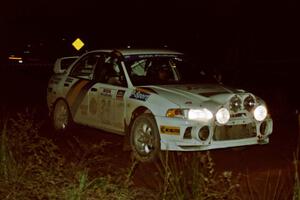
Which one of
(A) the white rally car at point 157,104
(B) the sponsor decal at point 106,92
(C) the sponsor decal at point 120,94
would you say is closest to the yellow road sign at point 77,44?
(A) the white rally car at point 157,104

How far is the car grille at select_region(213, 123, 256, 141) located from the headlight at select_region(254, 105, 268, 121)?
0.11 meters

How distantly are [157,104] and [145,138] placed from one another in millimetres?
490

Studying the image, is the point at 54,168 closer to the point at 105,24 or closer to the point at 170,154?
→ the point at 170,154

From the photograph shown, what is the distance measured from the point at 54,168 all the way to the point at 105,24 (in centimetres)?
4090

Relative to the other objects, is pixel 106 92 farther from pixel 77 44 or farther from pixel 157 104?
pixel 77 44

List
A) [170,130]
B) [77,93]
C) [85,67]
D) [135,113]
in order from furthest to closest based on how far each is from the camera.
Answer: [85,67] < [77,93] < [135,113] < [170,130]

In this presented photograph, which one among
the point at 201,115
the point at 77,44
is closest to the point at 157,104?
the point at 201,115

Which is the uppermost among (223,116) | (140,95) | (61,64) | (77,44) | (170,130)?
(77,44)

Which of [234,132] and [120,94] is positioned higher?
[120,94]

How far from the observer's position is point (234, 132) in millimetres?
8547

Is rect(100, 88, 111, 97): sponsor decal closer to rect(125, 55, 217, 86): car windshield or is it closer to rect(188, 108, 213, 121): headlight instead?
rect(125, 55, 217, 86): car windshield

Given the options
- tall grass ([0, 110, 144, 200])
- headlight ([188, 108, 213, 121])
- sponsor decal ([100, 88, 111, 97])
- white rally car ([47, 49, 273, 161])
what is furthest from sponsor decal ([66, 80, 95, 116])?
tall grass ([0, 110, 144, 200])

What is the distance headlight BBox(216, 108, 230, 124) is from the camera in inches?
328

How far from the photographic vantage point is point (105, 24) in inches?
1866
